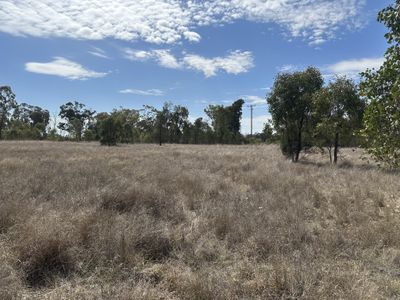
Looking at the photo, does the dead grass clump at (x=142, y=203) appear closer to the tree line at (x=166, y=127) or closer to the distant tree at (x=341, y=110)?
the distant tree at (x=341, y=110)

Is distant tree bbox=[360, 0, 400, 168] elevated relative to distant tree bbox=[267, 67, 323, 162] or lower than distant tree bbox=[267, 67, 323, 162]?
lower

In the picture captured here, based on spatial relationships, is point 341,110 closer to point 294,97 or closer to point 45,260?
point 294,97

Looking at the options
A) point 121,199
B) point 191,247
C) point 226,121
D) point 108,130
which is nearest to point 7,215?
point 121,199

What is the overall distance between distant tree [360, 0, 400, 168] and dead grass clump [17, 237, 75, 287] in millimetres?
4470

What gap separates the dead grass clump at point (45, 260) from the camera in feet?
14.2

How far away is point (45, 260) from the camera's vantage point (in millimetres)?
4562

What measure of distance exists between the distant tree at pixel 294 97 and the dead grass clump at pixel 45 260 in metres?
20.8

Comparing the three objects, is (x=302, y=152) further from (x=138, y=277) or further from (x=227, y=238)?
(x=138, y=277)

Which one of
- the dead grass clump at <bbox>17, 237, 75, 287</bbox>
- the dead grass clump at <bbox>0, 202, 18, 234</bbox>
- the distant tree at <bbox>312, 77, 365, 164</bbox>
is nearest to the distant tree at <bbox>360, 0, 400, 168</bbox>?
the dead grass clump at <bbox>17, 237, 75, 287</bbox>

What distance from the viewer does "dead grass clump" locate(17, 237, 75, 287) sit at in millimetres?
4336

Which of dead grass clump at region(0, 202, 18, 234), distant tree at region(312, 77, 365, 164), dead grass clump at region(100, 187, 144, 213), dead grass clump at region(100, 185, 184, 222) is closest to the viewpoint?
dead grass clump at region(0, 202, 18, 234)

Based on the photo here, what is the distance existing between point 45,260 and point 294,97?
2133 centimetres

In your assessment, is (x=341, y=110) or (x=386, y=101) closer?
(x=386, y=101)

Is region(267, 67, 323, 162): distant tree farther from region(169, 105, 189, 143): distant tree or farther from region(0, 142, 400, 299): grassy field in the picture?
region(169, 105, 189, 143): distant tree
